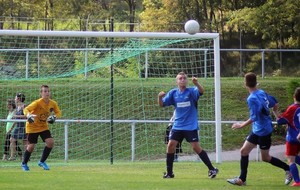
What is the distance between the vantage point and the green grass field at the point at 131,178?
13484 millimetres

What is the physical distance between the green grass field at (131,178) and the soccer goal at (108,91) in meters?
3.62

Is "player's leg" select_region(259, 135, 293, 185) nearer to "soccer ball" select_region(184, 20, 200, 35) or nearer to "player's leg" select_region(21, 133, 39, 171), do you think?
"soccer ball" select_region(184, 20, 200, 35)

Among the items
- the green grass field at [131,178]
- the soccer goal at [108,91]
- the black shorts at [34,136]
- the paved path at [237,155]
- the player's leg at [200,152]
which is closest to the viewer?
the green grass field at [131,178]

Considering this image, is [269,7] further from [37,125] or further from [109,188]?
[109,188]

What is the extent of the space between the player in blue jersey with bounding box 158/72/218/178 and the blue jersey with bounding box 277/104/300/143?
1839 mm

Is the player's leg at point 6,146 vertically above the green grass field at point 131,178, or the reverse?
the player's leg at point 6,146

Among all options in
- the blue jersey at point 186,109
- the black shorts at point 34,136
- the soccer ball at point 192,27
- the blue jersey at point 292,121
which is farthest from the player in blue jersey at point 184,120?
the black shorts at point 34,136

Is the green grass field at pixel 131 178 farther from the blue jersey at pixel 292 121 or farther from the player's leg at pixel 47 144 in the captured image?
the blue jersey at pixel 292 121

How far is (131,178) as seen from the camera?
49.5 ft

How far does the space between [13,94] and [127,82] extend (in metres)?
4.49

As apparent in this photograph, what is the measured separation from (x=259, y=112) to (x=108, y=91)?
12.6 metres

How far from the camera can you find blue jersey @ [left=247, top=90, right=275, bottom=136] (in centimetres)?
1359

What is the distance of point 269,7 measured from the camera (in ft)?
112

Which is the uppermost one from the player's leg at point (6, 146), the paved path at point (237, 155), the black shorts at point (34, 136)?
the black shorts at point (34, 136)
